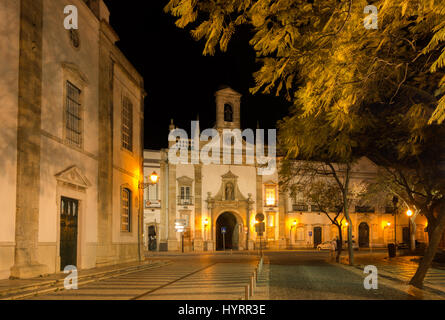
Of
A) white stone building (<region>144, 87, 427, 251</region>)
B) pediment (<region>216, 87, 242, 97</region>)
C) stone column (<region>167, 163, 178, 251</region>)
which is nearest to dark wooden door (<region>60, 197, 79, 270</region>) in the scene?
white stone building (<region>144, 87, 427, 251</region>)

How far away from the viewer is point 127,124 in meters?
25.0

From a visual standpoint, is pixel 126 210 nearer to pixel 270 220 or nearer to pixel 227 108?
pixel 227 108

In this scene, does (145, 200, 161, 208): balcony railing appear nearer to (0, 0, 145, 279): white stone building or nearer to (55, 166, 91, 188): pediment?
(0, 0, 145, 279): white stone building

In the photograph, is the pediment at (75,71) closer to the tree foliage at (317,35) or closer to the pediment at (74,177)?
the pediment at (74,177)

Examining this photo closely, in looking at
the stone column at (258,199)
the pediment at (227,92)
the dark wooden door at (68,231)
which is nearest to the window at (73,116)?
the dark wooden door at (68,231)

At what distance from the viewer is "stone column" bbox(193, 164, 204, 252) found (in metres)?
45.9

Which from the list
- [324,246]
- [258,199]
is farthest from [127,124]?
[324,246]

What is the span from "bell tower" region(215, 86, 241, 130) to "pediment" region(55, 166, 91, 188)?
3054 centimetres

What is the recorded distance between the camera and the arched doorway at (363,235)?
53781 mm

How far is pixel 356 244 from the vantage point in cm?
5166

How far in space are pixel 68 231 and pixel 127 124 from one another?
8971 millimetres

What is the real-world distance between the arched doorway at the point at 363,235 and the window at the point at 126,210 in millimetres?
36006
